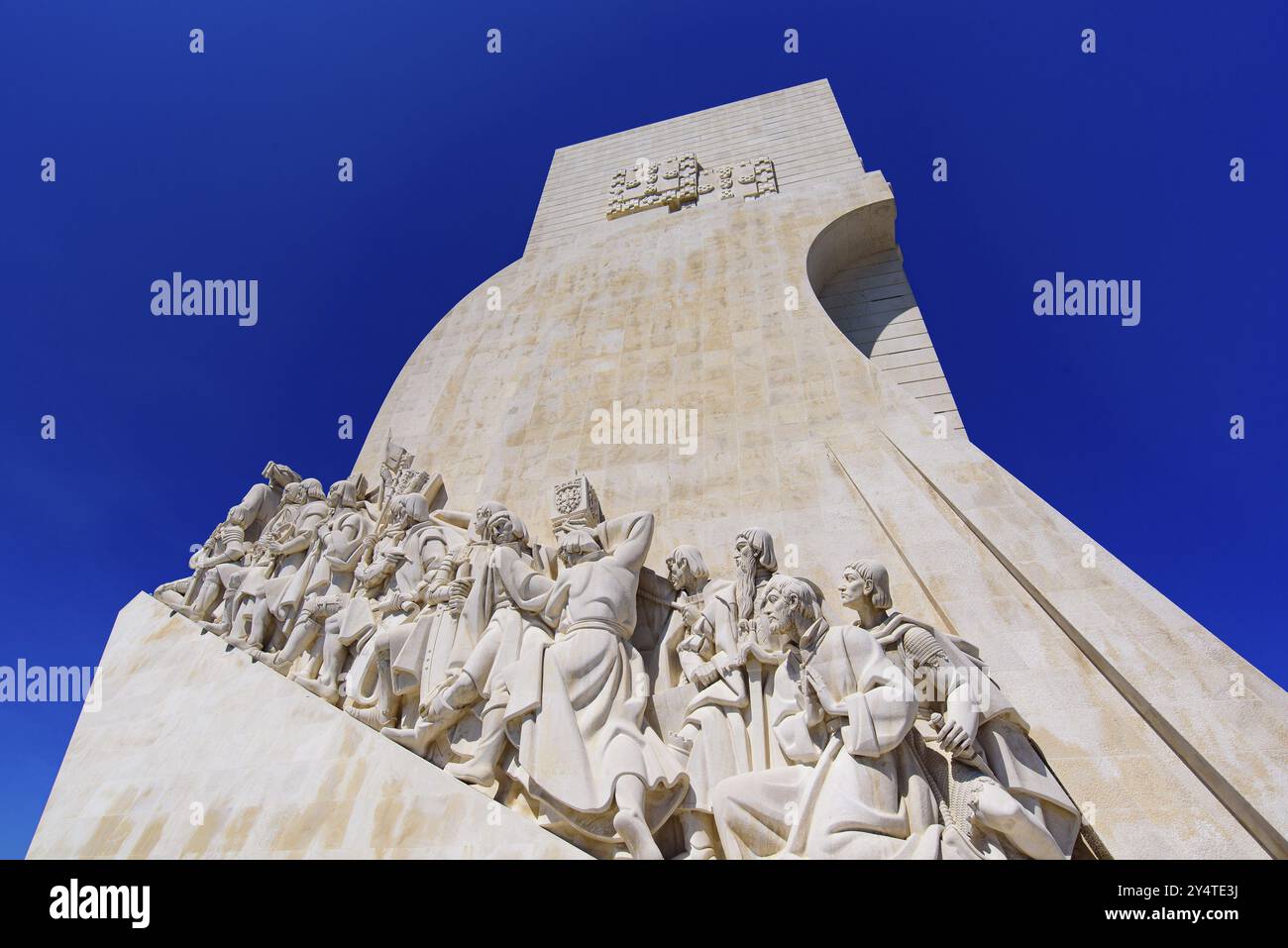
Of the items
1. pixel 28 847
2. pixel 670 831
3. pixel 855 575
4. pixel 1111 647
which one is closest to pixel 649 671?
pixel 670 831

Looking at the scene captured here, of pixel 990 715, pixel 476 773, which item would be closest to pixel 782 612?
pixel 990 715

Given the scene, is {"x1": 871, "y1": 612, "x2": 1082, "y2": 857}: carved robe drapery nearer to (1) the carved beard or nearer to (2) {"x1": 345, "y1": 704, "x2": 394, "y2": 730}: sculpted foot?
(1) the carved beard

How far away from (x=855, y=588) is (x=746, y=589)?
75 cm

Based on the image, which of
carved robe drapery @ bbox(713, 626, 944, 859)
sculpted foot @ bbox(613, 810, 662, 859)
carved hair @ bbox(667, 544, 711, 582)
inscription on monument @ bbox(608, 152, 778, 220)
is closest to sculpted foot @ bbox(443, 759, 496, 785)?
sculpted foot @ bbox(613, 810, 662, 859)

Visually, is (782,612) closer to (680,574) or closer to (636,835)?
(680,574)

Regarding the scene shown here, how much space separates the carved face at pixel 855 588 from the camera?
3916mm

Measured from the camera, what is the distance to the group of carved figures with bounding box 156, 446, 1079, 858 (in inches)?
129

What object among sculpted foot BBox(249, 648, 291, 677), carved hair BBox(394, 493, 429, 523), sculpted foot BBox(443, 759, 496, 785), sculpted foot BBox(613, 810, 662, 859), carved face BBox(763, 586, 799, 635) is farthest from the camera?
carved hair BBox(394, 493, 429, 523)

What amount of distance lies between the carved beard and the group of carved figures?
0.01 meters

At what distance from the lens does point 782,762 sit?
12.6ft

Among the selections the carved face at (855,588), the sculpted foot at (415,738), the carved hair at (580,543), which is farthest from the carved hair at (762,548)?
the sculpted foot at (415,738)

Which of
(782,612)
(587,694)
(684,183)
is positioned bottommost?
(587,694)

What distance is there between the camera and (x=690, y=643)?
4527 millimetres
